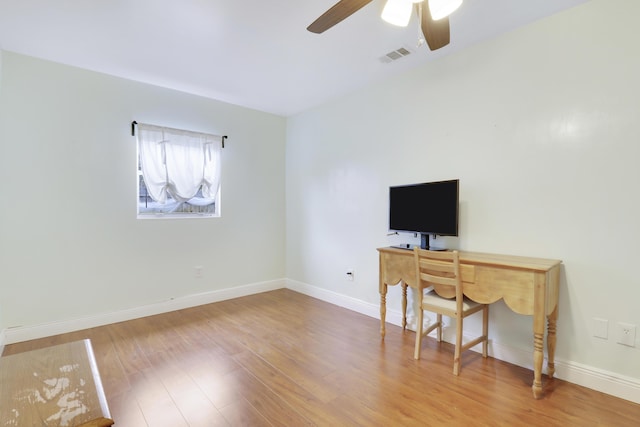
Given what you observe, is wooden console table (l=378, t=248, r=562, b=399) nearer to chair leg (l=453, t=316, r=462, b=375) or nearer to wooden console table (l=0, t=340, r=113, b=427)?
chair leg (l=453, t=316, r=462, b=375)

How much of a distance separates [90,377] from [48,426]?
0.31m

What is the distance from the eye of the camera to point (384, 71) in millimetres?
3037

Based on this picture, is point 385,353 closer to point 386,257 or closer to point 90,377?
point 386,257

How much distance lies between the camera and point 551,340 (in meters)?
2.13

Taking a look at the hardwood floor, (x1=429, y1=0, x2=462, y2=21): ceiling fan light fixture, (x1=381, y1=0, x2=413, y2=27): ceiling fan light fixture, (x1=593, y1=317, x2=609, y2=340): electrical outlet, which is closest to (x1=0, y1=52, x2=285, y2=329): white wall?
the hardwood floor

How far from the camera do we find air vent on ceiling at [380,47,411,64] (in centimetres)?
261

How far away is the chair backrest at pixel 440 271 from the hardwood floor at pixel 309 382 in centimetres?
59

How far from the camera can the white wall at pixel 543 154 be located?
1933mm

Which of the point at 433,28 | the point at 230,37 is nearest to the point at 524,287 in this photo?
the point at 433,28

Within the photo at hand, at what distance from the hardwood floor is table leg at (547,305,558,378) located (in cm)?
9

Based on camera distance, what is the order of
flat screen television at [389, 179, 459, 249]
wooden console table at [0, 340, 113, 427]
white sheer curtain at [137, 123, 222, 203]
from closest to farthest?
wooden console table at [0, 340, 113, 427] < flat screen television at [389, 179, 459, 249] < white sheer curtain at [137, 123, 222, 203]

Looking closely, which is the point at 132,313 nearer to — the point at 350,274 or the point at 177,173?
the point at 177,173

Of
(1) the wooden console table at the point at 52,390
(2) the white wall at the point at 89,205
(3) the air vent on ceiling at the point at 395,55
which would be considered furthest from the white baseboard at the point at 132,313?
(3) the air vent on ceiling at the point at 395,55

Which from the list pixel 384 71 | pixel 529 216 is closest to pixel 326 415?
pixel 529 216
